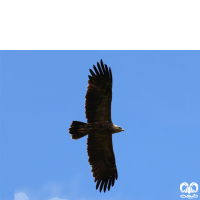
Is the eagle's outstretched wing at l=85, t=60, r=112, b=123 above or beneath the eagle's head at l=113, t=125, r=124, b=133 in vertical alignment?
above

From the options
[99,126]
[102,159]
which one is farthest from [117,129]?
[102,159]

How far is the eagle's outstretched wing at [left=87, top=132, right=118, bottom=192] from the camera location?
1128 cm

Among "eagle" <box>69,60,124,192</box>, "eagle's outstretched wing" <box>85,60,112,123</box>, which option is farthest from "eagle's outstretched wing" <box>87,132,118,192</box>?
"eagle's outstretched wing" <box>85,60,112,123</box>

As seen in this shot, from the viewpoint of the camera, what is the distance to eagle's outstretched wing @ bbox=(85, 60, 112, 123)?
10.8 meters

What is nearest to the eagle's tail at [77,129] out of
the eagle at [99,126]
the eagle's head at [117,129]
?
the eagle at [99,126]

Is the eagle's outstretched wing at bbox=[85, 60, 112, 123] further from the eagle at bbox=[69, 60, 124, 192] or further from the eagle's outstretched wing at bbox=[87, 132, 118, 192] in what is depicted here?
the eagle's outstretched wing at bbox=[87, 132, 118, 192]

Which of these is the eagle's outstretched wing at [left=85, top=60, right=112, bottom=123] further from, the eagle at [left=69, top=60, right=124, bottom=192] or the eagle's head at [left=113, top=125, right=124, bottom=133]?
the eagle's head at [left=113, top=125, right=124, bottom=133]

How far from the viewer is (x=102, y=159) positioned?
37.7 ft

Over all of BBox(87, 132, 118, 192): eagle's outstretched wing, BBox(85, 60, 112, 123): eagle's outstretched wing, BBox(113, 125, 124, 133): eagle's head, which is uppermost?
BBox(85, 60, 112, 123): eagle's outstretched wing

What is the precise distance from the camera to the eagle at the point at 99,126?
35.3ft

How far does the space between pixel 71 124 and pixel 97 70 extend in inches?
90.7

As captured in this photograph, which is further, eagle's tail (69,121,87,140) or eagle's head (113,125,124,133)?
eagle's head (113,125,124,133)

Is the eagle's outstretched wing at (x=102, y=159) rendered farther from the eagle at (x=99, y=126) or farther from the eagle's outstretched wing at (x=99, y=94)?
the eagle's outstretched wing at (x=99, y=94)
